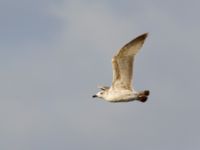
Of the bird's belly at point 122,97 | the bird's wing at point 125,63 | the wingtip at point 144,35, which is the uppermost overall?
the wingtip at point 144,35

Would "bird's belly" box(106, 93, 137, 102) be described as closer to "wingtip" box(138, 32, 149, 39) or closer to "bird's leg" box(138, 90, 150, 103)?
"bird's leg" box(138, 90, 150, 103)

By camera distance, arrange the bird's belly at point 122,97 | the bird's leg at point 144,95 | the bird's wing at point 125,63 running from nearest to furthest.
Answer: the bird's wing at point 125,63, the bird's leg at point 144,95, the bird's belly at point 122,97

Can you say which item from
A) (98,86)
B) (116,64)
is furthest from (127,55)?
(98,86)

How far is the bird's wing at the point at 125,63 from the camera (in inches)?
2386

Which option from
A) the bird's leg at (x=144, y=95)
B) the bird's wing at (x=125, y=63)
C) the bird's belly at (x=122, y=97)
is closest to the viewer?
the bird's wing at (x=125, y=63)

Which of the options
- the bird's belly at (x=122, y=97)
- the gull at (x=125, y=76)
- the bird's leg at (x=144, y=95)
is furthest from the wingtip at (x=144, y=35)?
the bird's belly at (x=122, y=97)

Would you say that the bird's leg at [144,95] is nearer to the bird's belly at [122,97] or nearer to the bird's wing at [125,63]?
the bird's belly at [122,97]

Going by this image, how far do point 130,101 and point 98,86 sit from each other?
400 cm

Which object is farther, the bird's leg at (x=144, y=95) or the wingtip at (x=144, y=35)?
the bird's leg at (x=144, y=95)

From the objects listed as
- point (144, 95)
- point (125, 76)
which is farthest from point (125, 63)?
point (144, 95)

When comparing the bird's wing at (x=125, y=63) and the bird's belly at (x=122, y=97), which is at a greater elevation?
the bird's wing at (x=125, y=63)

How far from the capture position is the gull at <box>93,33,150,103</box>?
60688 millimetres

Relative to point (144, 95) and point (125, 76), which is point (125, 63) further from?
point (144, 95)

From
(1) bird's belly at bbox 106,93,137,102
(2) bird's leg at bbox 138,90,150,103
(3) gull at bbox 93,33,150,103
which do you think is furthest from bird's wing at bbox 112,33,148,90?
(2) bird's leg at bbox 138,90,150,103
